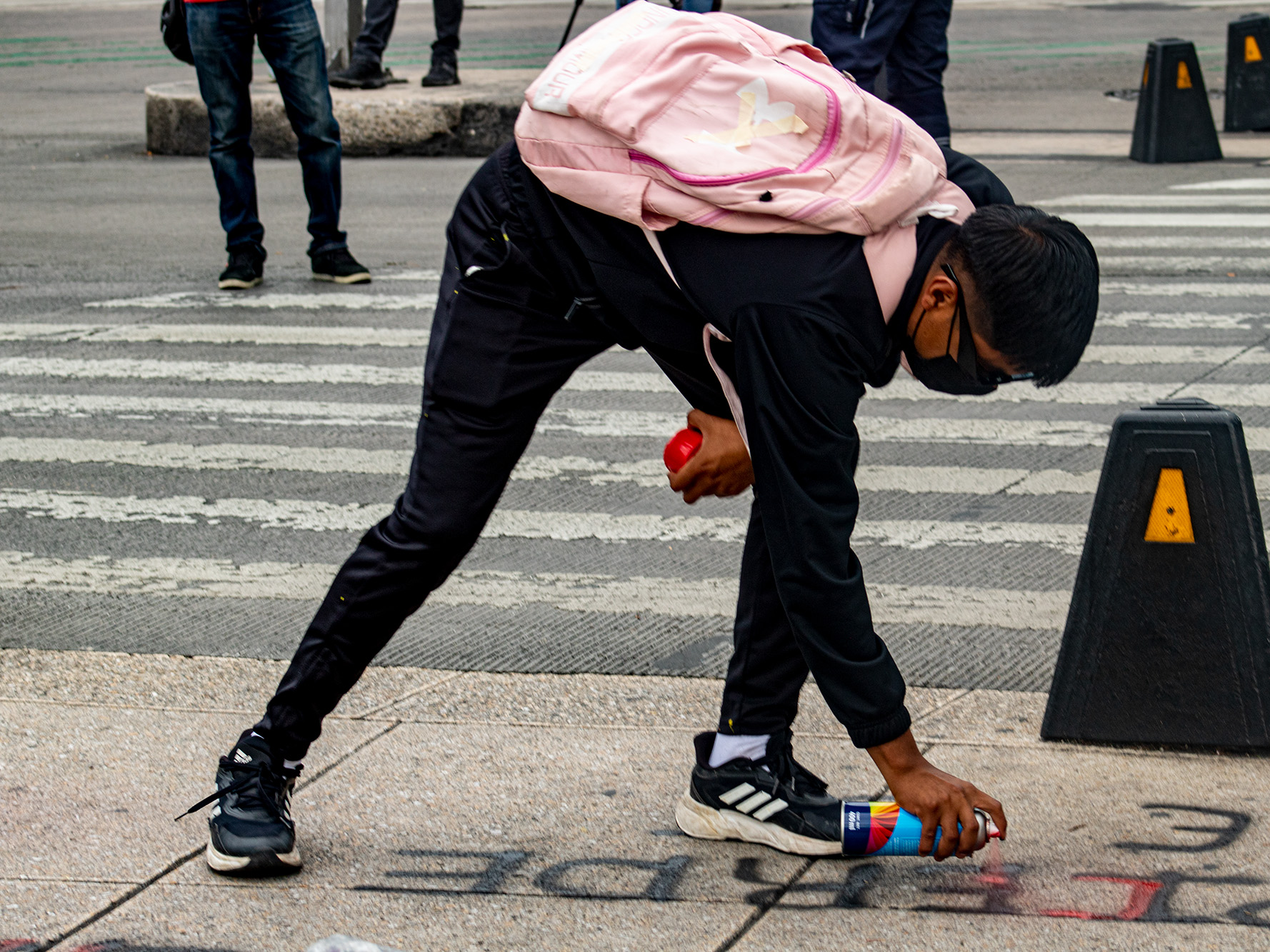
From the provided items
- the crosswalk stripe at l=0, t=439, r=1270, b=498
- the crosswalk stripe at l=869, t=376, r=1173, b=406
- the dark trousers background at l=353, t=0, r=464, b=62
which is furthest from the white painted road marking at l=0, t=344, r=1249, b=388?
the dark trousers background at l=353, t=0, r=464, b=62

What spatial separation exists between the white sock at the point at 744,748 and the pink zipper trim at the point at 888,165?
1.08 meters

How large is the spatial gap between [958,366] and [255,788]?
142cm

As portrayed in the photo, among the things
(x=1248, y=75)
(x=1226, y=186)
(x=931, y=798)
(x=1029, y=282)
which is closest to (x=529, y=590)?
(x=931, y=798)

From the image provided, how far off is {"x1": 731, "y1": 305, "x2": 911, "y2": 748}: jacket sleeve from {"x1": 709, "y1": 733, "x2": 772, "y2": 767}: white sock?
497mm

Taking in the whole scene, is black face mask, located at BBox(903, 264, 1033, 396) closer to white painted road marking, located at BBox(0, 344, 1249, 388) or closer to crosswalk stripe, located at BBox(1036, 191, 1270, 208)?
white painted road marking, located at BBox(0, 344, 1249, 388)

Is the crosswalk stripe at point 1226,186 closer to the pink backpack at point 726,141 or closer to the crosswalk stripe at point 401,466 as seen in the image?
the crosswalk stripe at point 401,466

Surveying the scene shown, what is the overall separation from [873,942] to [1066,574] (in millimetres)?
1961

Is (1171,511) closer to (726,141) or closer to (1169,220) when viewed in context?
(726,141)

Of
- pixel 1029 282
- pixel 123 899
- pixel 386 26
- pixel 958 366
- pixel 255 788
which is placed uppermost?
pixel 1029 282

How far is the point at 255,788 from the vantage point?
2.91 metres

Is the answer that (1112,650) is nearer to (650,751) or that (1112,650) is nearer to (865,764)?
(865,764)

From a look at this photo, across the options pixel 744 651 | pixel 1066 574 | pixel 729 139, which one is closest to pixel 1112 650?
pixel 744 651

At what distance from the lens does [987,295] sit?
2.39m

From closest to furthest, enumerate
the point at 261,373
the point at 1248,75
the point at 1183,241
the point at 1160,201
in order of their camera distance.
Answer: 1. the point at 261,373
2. the point at 1183,241
3. the point at 1160,201
4. the point at 1248,75
